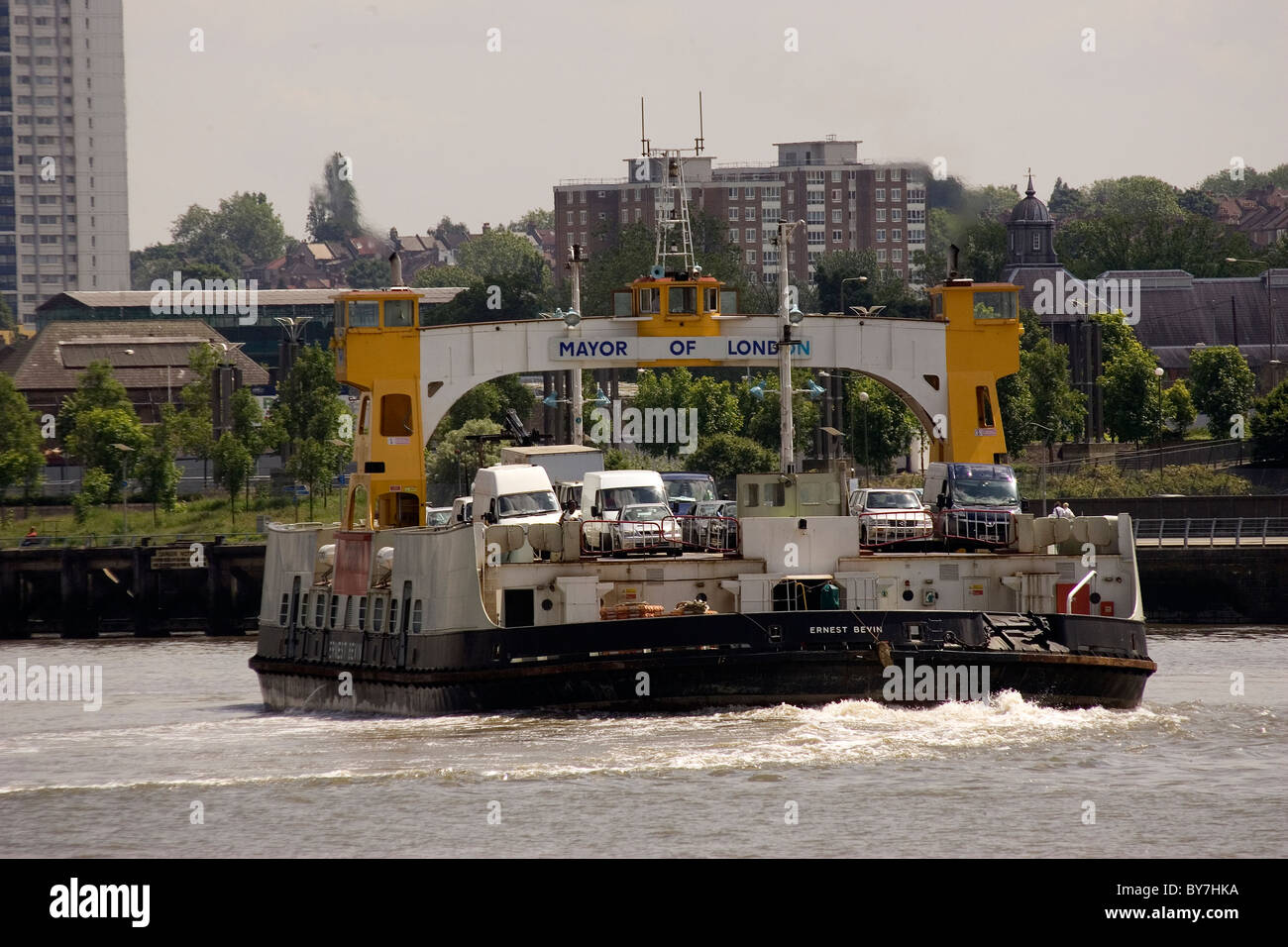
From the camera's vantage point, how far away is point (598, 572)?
3744 centimetres

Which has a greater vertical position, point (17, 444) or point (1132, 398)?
point (1132, 398)

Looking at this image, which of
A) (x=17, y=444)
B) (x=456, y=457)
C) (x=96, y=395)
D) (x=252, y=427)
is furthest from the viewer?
(x=96, y=395)

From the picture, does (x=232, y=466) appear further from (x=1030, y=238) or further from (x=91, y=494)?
(x=1030, y=238)

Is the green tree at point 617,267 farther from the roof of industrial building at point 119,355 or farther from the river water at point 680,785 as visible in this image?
the river water at point 680,785

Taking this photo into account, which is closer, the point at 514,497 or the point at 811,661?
the point at 811,661

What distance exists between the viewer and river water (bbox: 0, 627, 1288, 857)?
2742cm

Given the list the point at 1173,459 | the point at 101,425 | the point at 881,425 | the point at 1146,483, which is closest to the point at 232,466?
the point at 101,425

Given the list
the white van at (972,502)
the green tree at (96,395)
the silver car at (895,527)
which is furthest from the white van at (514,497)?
the green tree at (96,395)

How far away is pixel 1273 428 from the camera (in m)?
83.1

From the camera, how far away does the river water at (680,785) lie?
27422mm

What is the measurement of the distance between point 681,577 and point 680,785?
26.0ft

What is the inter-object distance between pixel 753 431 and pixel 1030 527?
177 feet

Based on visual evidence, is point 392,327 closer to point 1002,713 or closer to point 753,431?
point 1002,713
